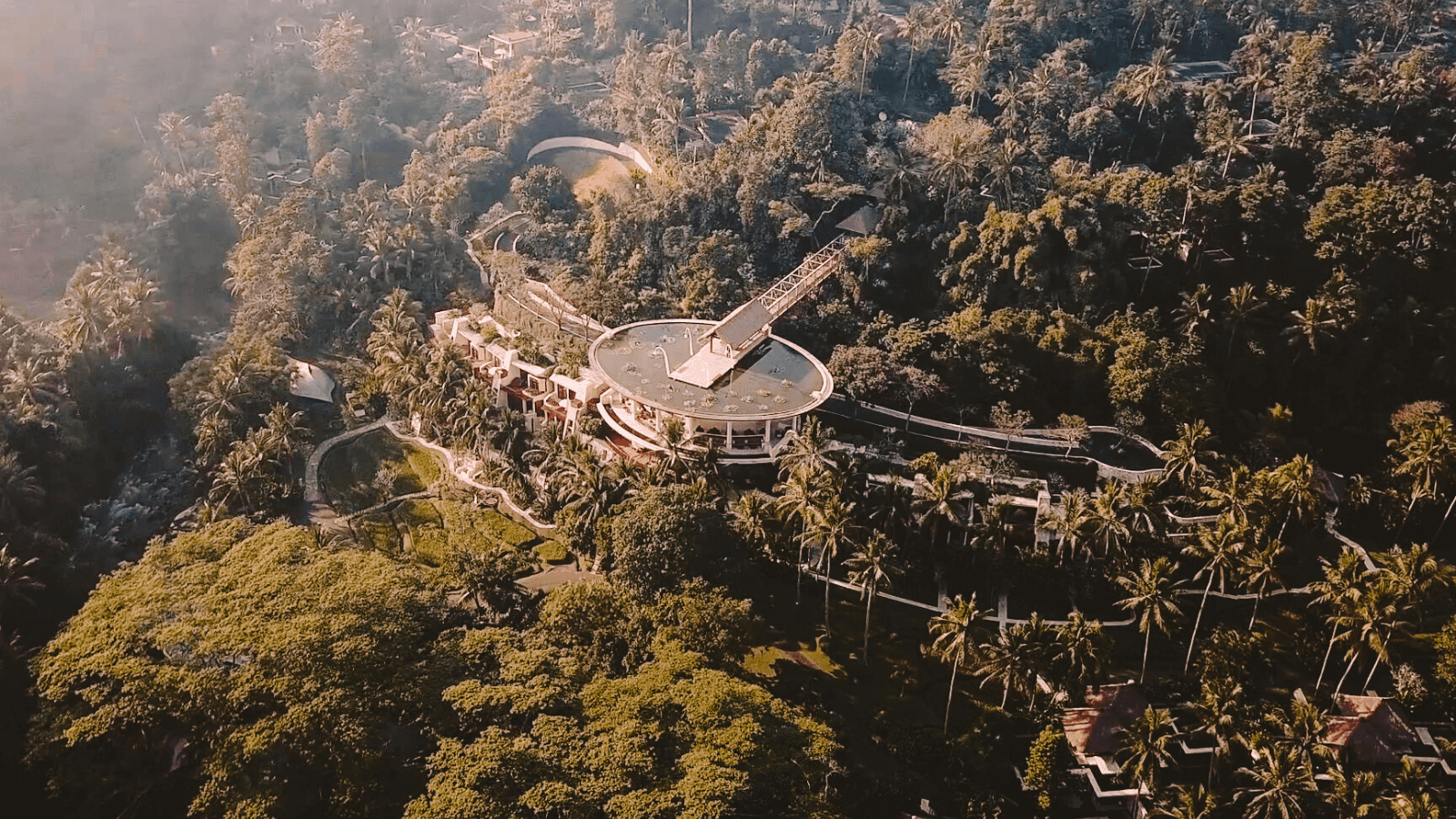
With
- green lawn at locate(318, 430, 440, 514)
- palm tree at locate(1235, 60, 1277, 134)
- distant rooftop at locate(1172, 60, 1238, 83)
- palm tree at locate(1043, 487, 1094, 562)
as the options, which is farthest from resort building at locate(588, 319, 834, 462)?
distant rooftop at locate(1172, 60, 1238, 83)

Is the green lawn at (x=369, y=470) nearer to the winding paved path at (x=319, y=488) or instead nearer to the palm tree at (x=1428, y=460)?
the winding paved path at (x=319, y=488)

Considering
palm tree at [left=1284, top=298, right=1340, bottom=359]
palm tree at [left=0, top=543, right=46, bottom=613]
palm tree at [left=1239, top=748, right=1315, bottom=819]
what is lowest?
palm tree at [left=0, top=543, right=46, bottom=613]

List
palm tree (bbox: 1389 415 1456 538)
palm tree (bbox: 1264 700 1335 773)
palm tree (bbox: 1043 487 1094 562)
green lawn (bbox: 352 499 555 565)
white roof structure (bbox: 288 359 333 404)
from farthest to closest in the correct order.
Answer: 1. white roof structure (bbox: 288 359 333 404)
2. green lawn (bbox: 352 499 555 565)
3. palm tree (bbox: 1389 415 1456 538)
4. palm tree (bbox: 1043 487 1094 562)
5. palm tree (bbox: 1264 700 1335 773)

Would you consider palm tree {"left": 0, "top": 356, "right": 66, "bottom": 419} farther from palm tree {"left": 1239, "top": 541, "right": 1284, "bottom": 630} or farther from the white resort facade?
palm tree {"left": 1239, "top": 541, "right": 1284, "bottom": 630}

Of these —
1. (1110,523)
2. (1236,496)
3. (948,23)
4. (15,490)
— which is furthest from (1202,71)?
(15,490)

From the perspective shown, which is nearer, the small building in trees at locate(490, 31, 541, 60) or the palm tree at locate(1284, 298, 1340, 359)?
the palm tree at locate(1284, 298, 1340, 359)

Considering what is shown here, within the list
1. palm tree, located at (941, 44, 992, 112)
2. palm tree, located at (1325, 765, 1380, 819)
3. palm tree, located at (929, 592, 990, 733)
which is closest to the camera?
palm tree, located at (1325, 765, 1380, 819)

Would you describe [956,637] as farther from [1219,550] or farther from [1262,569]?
[1262,569]
